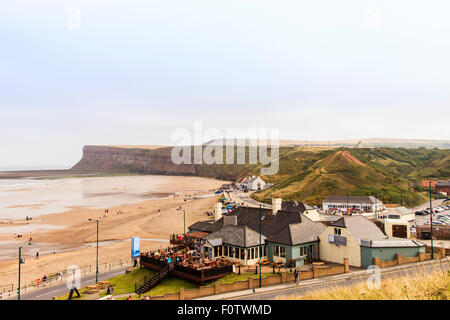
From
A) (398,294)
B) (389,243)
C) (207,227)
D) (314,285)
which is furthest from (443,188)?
(398,294)

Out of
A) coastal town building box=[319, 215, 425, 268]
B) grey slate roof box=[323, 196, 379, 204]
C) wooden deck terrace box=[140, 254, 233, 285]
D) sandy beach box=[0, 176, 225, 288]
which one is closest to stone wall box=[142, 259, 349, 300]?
wooden deck terrace box=[140, 254, 233, 285]

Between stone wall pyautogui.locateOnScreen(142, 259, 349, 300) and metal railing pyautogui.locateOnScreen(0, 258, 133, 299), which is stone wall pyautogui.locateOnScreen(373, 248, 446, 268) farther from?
metal railing pyautogui.locateOnScreen(0, 258, 133, 299)

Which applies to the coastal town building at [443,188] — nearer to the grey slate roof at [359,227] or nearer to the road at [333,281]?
the grey slate roof at [359,227]

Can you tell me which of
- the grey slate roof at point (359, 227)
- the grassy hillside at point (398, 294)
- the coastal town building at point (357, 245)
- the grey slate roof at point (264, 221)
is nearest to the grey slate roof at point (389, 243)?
the coastal town building at point (357, 245)

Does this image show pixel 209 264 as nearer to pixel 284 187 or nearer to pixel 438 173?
pixel 284 187

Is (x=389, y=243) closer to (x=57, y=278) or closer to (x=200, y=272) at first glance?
(x=200, y=272)

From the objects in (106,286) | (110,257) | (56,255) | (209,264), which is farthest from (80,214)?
(209,264)
